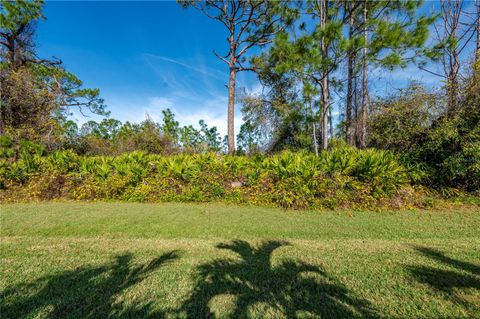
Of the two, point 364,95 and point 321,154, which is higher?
point 364,95

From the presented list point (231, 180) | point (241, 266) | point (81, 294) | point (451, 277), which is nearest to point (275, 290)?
point (241, 266)

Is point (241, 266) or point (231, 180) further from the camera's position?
point (231, 180)

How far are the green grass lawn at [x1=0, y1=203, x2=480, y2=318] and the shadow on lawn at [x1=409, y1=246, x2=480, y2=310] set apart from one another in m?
0.01

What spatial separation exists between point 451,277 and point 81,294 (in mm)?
4538

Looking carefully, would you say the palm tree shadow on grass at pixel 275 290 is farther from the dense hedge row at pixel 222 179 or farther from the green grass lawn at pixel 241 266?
the dense hedge row at pixel 222 179

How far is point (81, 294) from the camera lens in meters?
2.42

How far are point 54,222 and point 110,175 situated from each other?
274 cm

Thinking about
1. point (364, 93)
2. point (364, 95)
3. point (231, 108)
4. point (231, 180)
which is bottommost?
point (231, 180)

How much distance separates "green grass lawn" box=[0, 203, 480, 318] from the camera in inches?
87.7

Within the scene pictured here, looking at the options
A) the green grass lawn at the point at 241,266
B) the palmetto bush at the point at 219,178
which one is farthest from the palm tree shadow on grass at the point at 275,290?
the palmetto bush at the point at 219,178

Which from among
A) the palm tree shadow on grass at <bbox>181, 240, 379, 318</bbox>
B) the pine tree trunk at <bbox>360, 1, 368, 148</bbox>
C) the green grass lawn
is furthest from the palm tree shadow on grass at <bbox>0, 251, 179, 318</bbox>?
the pine tree trunk at <bbox>360, 1, 368, 148</bbox>

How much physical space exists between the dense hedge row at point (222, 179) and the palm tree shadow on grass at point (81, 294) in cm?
426

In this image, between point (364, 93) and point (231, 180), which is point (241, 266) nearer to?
point (231, 180)

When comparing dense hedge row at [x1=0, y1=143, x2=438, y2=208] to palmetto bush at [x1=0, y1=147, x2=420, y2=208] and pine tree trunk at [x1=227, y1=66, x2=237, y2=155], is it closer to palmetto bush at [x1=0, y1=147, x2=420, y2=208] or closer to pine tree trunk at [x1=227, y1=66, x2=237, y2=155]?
palmetto bush at [x1=0, y1=147, x2=420, y2=208]
